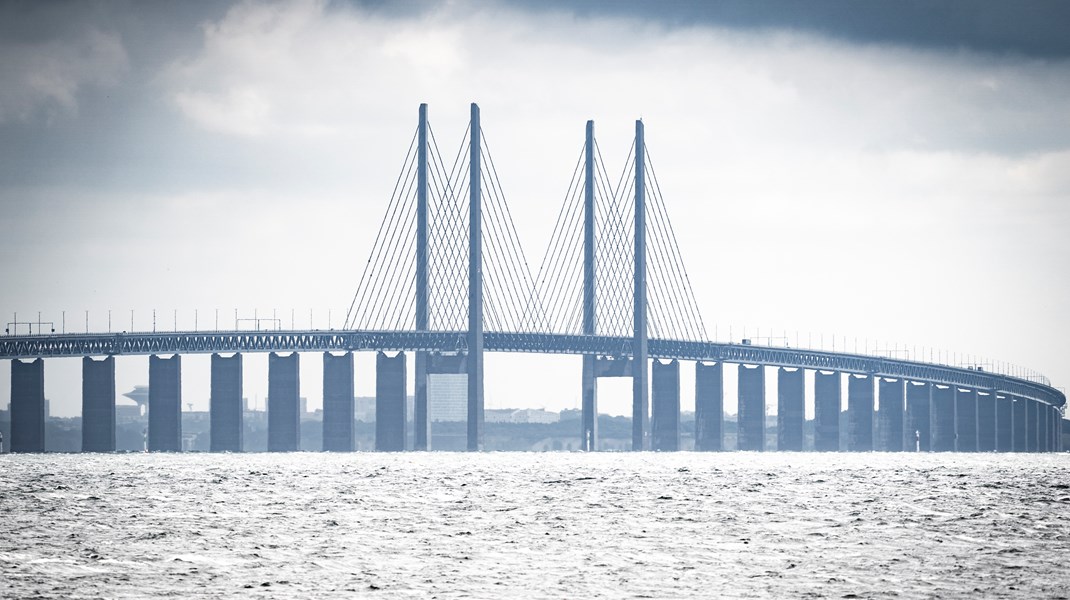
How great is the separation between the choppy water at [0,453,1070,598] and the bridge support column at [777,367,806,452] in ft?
272

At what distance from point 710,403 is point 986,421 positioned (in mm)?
57177

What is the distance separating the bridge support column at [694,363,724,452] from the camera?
14412 cm

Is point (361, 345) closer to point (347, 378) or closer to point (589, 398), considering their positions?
point (347, 378)

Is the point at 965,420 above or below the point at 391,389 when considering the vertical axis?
below

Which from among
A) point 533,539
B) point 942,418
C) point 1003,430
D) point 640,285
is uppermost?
point 640,285

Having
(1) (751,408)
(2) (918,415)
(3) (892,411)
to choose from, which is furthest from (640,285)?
(2) (918,415)

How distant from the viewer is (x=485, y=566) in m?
34.7

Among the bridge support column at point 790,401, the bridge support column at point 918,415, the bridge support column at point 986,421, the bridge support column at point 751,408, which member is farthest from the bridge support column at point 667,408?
the bridge support column at point 986,421

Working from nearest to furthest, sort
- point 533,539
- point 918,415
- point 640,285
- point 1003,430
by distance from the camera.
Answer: point 533,539, point 640,285, point 918,415, point 1003,430

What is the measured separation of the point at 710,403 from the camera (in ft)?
477

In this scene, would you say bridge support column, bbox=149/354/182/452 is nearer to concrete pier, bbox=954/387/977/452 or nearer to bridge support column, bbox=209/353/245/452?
bridge support column, bbox=209/353/245/452

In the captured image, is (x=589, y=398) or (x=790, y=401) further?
(x=790, y=401)

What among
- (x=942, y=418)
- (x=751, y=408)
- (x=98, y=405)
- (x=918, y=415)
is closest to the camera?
(x=98, y=405)

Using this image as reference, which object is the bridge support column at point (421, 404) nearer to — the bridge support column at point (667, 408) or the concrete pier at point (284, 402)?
the concrete pier at point (284, 402)
